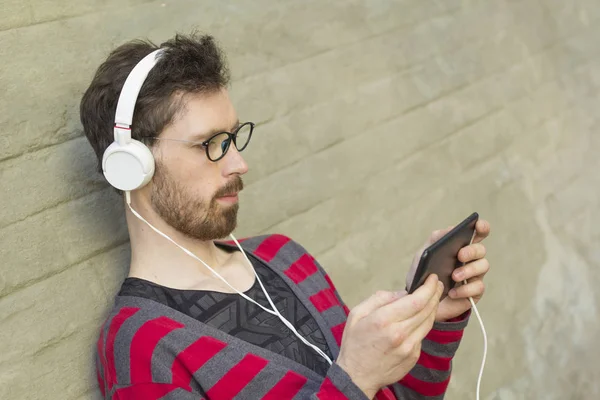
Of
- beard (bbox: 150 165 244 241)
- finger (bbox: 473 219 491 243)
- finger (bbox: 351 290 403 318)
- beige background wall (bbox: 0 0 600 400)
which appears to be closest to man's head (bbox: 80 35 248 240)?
beard (bbox: 150 165 244 241)

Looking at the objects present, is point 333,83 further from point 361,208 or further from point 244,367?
point 244,367

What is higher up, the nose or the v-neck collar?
the nose

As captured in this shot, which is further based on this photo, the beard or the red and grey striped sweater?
the beard

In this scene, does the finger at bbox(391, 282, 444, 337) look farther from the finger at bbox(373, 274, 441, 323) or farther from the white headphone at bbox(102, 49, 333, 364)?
the white headphone at bbox(102, 49, 333, 364)

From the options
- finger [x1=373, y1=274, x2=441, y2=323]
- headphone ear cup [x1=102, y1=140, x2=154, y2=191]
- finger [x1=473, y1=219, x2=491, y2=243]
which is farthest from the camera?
finger [x1=473, y1=219, x2=491, y2=243]

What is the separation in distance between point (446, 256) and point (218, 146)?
0.41 metres

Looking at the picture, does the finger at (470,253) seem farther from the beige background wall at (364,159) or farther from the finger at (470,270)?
the beige background wall at (364,159)

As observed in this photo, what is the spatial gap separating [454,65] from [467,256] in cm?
110

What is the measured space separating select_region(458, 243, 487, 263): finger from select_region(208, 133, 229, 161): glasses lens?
16.7 inches

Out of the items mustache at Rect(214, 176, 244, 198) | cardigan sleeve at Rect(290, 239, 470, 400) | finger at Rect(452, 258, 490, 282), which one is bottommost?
cardigan sleeve at Rect(290, 239, 470, 400)

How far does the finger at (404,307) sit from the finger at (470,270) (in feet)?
0.69

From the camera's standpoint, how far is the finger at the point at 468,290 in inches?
51.9

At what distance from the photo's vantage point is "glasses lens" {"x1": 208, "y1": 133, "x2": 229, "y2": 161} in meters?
1.25

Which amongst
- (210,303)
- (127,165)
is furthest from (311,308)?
A: (127,165)
